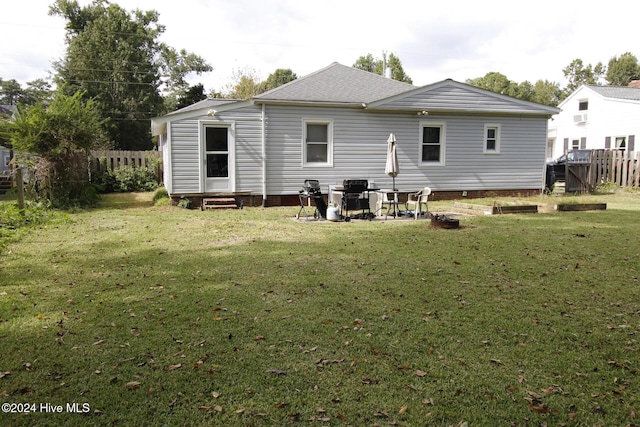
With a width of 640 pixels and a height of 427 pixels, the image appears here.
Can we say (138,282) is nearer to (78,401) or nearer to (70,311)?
(70,311)

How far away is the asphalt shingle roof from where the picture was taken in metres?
14.1

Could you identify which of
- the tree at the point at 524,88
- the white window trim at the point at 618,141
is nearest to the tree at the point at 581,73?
the tree at the point at 524,88

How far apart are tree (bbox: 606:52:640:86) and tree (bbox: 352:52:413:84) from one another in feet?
87.4

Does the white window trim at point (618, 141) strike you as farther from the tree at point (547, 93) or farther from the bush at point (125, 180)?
the tree at point (547, 93)

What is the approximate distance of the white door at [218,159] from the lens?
44.7 ft

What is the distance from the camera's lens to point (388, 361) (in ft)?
11.2

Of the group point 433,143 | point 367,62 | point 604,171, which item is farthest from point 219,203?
point 367,62

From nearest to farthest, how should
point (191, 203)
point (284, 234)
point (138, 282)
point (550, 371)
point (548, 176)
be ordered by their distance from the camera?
1. point (550, 371)
2. point (138, 282)
3. point (284, 234)
4. point (191, 203)
5. point (548, 176)

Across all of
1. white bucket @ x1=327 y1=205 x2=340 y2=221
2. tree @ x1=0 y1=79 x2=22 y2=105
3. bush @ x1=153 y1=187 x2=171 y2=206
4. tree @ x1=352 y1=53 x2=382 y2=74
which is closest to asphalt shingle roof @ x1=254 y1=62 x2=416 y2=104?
bush @ x1=153 y1=187 x2=171 y2=206

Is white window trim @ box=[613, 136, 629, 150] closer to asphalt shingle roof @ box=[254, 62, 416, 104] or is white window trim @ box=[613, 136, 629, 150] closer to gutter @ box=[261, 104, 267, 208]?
asphalt shingle roof @ box=[254, 62, 416, 104]

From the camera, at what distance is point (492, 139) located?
631 inches

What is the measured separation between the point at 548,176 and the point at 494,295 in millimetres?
14056

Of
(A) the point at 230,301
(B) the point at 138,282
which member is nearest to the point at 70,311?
(B) the point at 138,282

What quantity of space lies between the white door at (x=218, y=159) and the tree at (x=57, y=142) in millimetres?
3323
